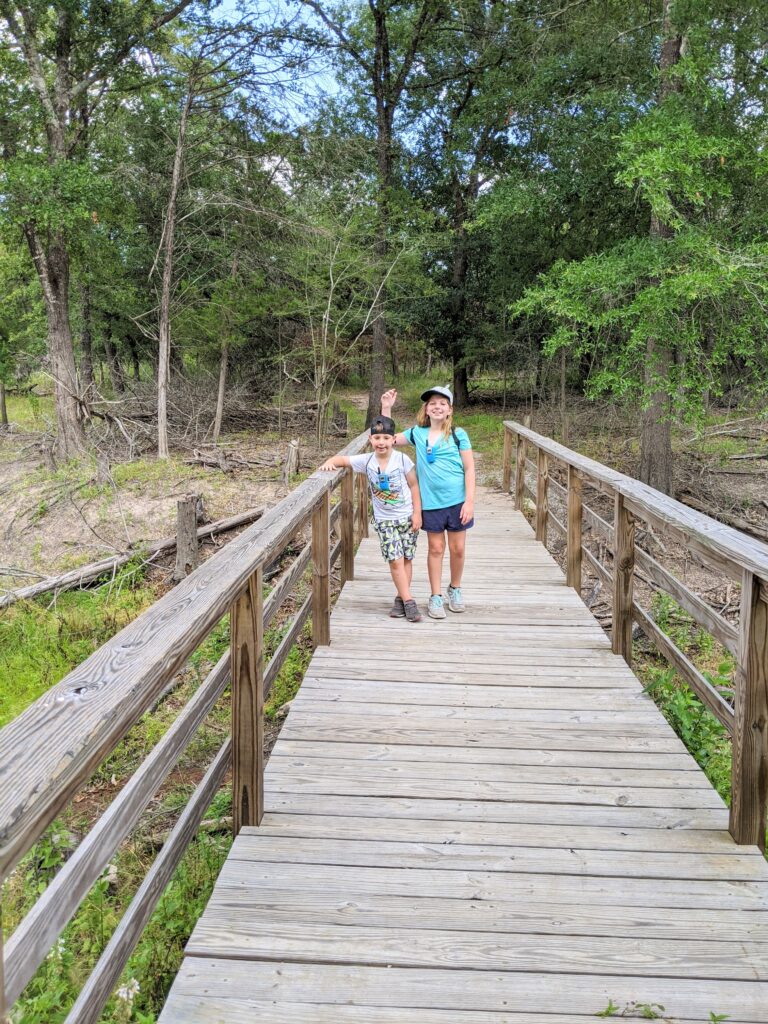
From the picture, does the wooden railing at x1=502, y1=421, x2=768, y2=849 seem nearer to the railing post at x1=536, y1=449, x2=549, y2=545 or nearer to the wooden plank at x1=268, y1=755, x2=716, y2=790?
the wooden plank at x1=268, y1=755, x2=716, y2=790

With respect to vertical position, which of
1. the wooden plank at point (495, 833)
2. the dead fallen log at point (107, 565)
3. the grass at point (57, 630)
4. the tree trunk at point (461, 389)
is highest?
the tree trunk at point (461, 389)

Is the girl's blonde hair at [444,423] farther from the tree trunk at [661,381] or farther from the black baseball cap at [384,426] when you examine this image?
the tree trunk at [661,381]

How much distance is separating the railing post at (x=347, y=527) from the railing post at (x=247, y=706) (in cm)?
318

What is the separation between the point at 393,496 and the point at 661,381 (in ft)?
21.3

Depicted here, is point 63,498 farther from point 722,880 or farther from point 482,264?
point 482,264

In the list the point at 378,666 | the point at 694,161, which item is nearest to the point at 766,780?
the point at 378,666

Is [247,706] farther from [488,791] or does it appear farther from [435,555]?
[435,555]

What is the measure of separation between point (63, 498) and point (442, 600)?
8.62 metres

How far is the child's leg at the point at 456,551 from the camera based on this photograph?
486 centimetres

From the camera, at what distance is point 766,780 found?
96.4 inches

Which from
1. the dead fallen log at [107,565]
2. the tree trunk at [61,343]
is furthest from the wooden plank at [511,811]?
the tree trunk at [61,343]

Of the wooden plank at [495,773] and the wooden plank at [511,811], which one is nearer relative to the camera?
the wooden plank at [511,811]

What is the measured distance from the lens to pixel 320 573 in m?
4.20

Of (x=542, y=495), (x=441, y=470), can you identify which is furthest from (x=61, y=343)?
(x=441, y=470)
